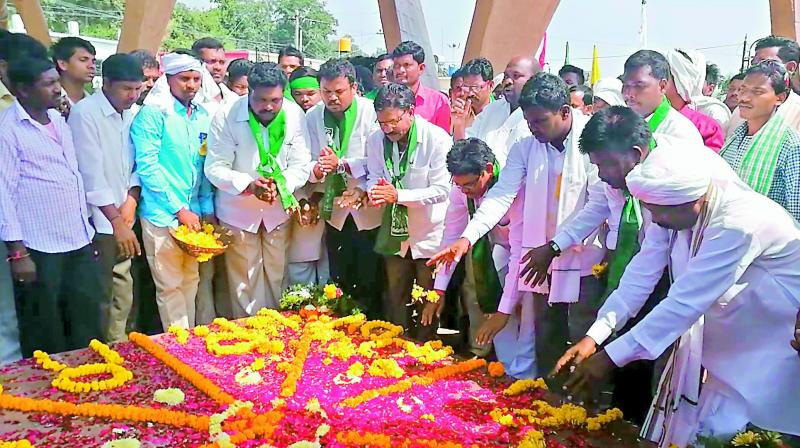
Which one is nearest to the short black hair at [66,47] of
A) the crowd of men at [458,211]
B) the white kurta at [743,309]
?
the crowd of men at [458,211]

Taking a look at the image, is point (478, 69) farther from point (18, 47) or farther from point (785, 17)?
→ point (785, 17)

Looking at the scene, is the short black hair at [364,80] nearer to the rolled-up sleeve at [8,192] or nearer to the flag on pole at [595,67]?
the rolled-up sleeve at [8,192]

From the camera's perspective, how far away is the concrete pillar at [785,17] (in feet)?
35.3

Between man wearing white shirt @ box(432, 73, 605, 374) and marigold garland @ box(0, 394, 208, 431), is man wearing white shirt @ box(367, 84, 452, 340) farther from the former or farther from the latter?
marigold garland @ box(0, 394, 208, 431)

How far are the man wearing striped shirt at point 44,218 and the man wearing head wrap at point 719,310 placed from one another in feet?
10.6

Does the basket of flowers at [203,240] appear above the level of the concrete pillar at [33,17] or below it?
below

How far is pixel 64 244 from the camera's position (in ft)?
14.1

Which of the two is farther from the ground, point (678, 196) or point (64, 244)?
point (678, 196)

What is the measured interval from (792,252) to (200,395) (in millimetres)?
2831

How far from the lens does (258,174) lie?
5.12 m

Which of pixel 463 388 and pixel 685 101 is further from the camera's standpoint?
pixel 685 101

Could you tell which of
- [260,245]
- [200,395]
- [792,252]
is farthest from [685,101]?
[200,395]

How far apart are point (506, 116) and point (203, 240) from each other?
8.04ft

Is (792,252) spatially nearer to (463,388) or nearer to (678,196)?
(678,196)
